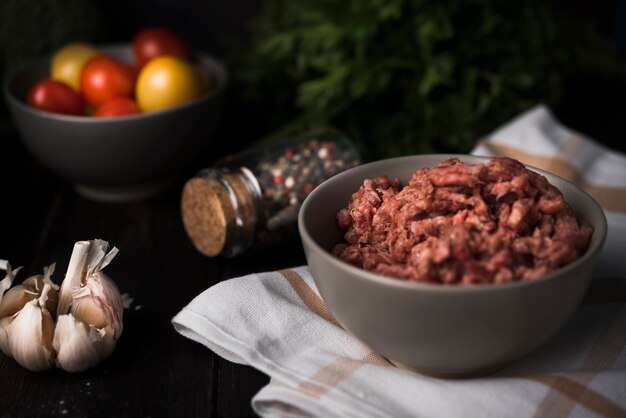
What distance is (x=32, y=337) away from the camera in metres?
1.24

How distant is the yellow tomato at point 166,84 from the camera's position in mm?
1899

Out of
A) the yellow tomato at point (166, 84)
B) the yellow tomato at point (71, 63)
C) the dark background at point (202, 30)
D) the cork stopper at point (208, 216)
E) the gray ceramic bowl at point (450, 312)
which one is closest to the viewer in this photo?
the gray ceramic bowl at point (450, 312)

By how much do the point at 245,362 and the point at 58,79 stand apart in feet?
3.52

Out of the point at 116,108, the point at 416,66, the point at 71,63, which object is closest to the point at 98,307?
the point at 116,108

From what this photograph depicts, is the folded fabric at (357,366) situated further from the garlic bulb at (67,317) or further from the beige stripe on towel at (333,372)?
the garlic bulb at (67,317)

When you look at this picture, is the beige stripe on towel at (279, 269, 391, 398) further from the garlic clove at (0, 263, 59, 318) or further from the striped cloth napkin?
the garlic clove at (0, 263, 59, 318)

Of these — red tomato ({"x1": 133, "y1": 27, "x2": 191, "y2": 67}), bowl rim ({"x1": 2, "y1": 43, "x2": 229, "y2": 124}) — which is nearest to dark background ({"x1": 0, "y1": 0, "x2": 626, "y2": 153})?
bowl rim ({"x1": 2, "y1": 43, "x2": 229, "y2": 124})

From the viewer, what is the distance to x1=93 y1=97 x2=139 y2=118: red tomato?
185cm

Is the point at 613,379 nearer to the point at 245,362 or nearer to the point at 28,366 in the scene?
the point at 245,362

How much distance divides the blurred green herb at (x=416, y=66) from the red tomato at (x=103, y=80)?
40 cm

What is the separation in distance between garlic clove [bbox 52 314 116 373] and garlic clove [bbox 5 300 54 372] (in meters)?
0.02

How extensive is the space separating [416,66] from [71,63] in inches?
33.4

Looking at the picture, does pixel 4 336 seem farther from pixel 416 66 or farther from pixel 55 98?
pixel 416 66

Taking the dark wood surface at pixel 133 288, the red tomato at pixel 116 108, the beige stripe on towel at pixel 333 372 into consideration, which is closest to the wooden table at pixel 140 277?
the dark wood surface at pixel 133 288
